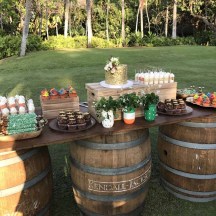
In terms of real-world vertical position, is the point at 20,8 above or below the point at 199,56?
above

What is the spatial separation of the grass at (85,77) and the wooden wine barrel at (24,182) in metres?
0.82

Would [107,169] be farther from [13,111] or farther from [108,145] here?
[13,111]

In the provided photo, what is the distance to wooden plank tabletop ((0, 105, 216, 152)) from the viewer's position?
10.9 feet

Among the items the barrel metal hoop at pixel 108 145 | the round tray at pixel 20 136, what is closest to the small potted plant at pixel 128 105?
the barrel metal hoop at pixel 108 145

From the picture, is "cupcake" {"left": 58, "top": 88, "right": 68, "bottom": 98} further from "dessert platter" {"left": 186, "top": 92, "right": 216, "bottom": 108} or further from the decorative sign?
"dessert platter" {"left": 186, "top": 92, "right": 216, "bottom": 108}

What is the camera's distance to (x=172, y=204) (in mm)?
4688

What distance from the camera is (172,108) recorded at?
4.26m

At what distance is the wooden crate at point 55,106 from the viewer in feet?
13.6

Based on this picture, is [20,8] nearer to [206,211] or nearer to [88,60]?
[88,60]

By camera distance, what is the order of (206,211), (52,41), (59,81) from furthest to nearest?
(52,41) < (59,81) < (206,211)

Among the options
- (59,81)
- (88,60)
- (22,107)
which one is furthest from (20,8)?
(22,107)

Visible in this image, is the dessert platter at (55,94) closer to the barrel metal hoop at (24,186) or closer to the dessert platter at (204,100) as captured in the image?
the barrel metal hoop at (24,186)

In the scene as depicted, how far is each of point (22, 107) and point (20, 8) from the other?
27.1 meters

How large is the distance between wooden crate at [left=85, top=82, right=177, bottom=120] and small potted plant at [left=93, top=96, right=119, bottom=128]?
0.22 meters
